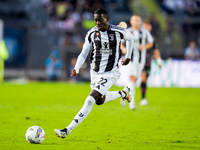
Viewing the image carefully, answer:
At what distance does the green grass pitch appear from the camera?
680cm

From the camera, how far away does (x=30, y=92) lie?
18672mm

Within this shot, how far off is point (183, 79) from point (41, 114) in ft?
42.1

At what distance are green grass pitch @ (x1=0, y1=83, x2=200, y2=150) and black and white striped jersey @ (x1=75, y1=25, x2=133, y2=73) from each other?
124 cm

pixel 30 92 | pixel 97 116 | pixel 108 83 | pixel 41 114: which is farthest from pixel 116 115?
pixel 30 92

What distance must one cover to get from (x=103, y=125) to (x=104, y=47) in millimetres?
2058

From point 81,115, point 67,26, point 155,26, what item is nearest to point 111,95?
point 81,115

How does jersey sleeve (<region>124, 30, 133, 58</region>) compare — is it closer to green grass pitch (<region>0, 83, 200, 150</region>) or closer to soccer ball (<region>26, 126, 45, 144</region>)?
green grass pitch (<region>0, 83, 200, 150</region>)

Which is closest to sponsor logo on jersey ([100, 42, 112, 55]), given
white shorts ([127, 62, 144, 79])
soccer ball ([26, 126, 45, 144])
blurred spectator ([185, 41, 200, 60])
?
soccer ball ([26, 126, 45, 144])

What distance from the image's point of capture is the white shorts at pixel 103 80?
755cm

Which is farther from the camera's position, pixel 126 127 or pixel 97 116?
pixel 97 116

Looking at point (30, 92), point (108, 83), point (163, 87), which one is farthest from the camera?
point (163, 87)

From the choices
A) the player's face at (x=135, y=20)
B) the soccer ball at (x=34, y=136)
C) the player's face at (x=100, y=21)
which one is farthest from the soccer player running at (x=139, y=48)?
the soccer ball at (x=34, y=136)

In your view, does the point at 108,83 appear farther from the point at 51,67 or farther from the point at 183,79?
the point at 51,67

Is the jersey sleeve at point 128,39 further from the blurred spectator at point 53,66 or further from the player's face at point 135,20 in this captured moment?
the blurred spectator at point 53,66
